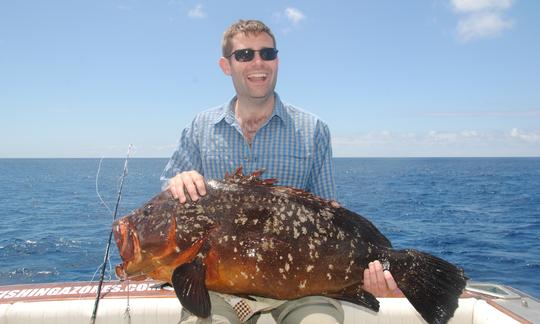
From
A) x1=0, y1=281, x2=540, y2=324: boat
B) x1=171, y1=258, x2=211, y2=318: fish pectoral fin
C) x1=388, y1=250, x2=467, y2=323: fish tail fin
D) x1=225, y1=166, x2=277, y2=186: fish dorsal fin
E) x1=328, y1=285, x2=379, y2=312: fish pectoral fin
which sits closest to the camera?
x1=171, y1=258, x2=211, y2=318: fish pectoral fin

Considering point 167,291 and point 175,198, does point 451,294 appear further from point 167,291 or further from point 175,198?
point 167,291

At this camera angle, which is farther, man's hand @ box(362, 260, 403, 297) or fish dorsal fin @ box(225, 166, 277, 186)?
fish dorsal fin @ box(225, 166, 277, 186)

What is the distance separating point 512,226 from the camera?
22672 millimetres

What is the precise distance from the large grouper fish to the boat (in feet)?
6.10

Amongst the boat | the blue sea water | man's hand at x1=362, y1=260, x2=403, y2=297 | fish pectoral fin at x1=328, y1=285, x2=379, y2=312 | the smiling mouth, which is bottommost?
the blue sea water

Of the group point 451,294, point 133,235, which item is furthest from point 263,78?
point 451,294

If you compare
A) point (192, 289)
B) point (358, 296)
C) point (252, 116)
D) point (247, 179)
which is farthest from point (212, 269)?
point (252, 116)

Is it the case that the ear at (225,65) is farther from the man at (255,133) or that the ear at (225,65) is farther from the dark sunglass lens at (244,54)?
the dark sunglass lens at (244,54)

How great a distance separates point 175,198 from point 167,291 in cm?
225

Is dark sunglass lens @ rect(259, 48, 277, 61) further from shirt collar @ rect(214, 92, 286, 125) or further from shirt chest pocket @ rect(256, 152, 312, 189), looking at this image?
shirt chest pocket @ rect(256, 152, 312, 189)

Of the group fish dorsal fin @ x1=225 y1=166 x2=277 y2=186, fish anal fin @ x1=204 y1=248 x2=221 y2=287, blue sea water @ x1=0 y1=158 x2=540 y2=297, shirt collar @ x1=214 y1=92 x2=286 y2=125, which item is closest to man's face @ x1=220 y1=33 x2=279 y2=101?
shirt collar @ x1=214 y1=92 x2=286 y2=125

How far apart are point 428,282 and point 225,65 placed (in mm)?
2865

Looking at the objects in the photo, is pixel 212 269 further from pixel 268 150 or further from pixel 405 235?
pixel 405 235

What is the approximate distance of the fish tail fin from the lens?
3590 mm
